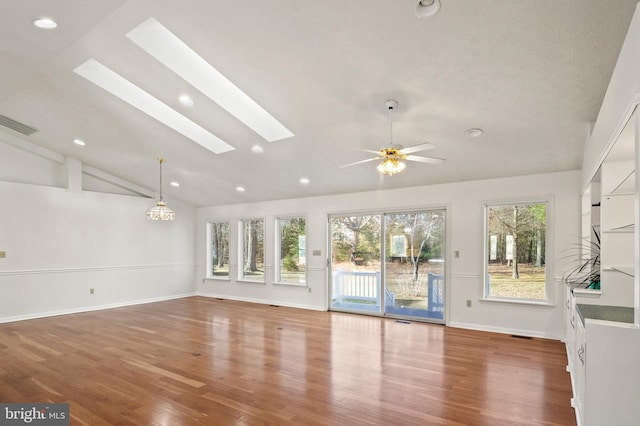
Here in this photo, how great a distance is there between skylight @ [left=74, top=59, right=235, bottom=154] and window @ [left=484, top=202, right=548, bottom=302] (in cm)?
464

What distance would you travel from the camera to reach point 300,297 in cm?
800

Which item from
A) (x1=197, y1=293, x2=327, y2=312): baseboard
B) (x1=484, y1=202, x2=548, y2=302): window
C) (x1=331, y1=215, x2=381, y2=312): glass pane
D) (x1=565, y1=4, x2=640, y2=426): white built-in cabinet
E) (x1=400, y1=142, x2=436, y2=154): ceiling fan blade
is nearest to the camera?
(x1=565, y1=4, x2=640, y2=426): white built-in cabinet

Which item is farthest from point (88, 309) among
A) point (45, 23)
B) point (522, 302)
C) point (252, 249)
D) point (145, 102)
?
point (522, 302)

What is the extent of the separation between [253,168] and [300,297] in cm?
306

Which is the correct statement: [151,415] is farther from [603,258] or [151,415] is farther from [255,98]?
[603,258]

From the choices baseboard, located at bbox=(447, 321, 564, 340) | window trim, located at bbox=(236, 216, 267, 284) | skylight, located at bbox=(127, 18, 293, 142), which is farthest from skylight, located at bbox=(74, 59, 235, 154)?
baseboard, located at bbox=(447, 321, 564, 340)

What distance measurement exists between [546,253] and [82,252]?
8793 mm

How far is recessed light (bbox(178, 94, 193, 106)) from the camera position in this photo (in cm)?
474

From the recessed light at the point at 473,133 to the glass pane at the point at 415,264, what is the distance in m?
2.06

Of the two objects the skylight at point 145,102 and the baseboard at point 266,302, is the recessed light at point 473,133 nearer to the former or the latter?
the skylight at point 145,102

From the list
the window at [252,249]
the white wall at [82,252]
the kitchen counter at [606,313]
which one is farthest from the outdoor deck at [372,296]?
the white wall at [82,252]

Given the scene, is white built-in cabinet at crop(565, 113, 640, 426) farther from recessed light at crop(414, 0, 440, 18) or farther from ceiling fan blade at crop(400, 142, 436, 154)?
recessed light at crop(414, 0, 440, 18)

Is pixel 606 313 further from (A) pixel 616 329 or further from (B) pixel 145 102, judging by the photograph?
(B) pixel 145 102

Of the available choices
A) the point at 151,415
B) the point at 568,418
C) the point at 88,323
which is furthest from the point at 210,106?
the point at 568,418
